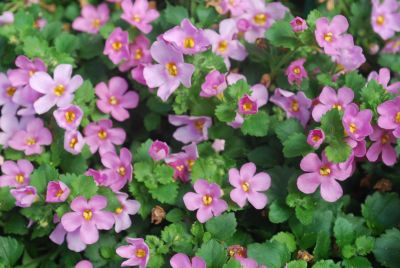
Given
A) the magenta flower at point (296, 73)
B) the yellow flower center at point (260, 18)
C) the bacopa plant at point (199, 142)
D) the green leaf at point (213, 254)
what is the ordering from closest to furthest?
the green leaf at point (213, 254), the bacopa plant at point (199, 142), the magenta flower at point (296, 73), the yellow flower center at point (260, 18)

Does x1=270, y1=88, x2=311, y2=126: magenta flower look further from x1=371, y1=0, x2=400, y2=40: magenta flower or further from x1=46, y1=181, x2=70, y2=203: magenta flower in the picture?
x1=46, y1=181, x2=70, y2=203: magenta flower

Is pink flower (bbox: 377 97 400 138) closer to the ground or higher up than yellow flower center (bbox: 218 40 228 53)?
higher up

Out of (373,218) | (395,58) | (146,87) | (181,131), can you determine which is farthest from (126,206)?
(395,58)

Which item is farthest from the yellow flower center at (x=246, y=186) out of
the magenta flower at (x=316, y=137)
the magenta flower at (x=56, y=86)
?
the magenta flower at (x=56, y=86)

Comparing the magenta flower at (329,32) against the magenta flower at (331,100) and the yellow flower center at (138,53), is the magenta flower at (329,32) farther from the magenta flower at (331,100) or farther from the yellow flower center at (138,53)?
the yellow flower center at (138,53)

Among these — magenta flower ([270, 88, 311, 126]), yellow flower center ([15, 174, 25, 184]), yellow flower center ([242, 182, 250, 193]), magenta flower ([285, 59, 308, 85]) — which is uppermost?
magenta flower ([285, 59, 308, 85])

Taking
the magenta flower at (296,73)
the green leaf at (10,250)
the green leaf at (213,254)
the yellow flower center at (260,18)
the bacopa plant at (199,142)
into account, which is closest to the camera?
the green leaf at (213,254)

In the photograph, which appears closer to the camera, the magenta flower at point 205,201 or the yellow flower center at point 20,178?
the magenta flower at point 205,201

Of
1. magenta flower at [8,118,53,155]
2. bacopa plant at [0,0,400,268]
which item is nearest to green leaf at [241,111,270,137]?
bacopa plant at [0,0,400,268]
